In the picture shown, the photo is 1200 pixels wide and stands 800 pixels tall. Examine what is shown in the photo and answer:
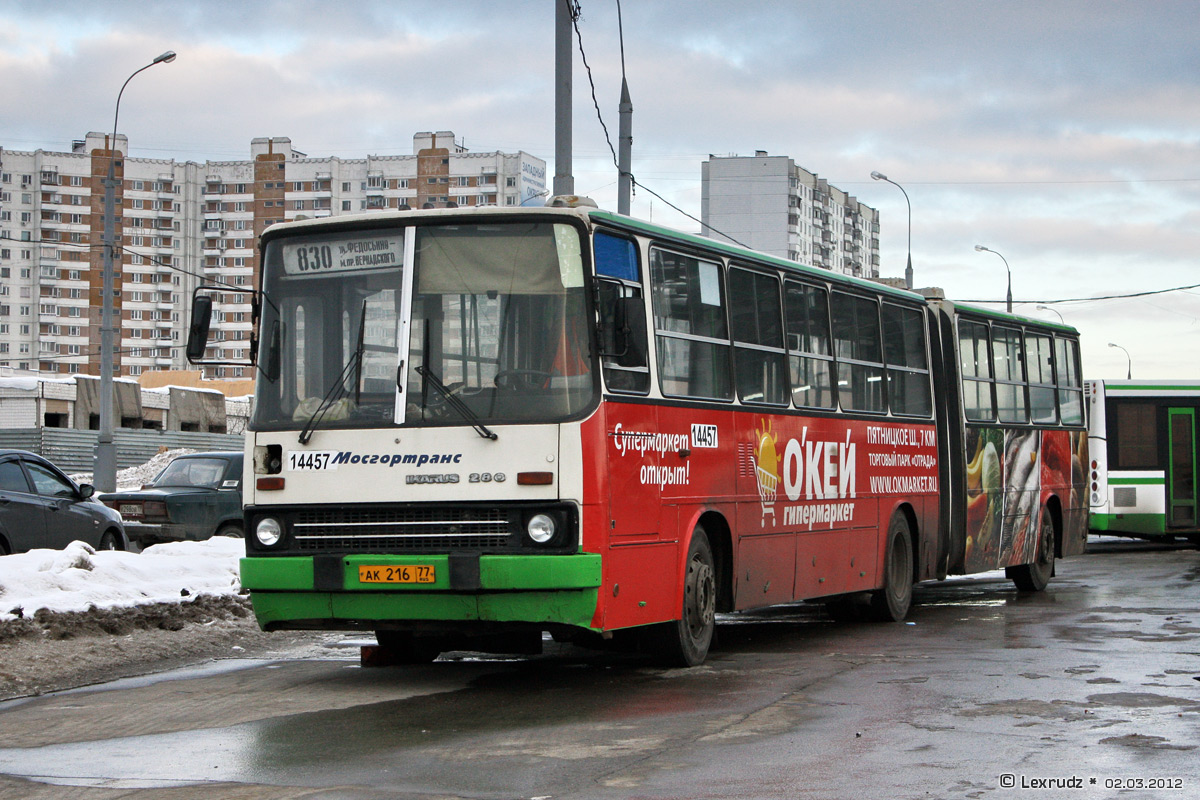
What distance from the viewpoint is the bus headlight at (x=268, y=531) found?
9.61 meters

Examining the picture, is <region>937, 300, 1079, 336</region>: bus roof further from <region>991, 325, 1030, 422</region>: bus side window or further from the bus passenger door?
the bus passenger door

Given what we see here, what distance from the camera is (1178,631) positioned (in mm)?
12977

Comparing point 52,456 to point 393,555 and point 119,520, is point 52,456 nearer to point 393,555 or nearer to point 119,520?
point 119,520

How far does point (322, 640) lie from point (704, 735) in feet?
22.1

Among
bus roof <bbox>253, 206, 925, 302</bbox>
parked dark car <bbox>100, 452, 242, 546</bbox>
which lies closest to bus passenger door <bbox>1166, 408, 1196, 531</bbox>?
parked dark car <bbox>100, 452, 242, 546</bbox>

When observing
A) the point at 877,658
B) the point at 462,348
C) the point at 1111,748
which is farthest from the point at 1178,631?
the point at 462,348

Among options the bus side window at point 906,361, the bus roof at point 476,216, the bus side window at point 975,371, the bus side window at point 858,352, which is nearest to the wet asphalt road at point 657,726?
the bus side window at point 858,352

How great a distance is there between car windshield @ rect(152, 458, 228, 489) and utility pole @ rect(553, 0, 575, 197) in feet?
22.4

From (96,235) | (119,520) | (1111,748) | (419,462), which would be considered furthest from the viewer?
(96,235)

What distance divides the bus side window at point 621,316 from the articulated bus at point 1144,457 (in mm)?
18628

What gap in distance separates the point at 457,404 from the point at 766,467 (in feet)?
11.1

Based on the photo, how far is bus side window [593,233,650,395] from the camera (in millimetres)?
9234

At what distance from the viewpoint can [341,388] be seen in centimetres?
956

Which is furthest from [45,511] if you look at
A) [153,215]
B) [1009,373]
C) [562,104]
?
[153,215]
